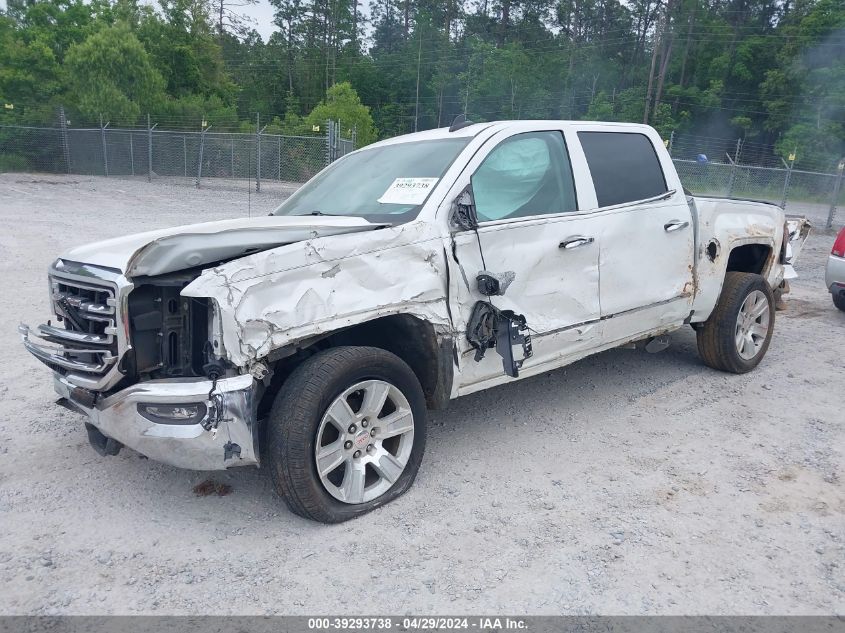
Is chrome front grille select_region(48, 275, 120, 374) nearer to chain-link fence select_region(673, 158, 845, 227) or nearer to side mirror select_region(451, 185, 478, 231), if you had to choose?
side mirror select_region(451, 185, 478, 231)

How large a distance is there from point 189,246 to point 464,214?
56.7 inches

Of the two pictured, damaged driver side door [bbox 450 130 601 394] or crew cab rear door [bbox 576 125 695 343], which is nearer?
damaged driver side door [bbox 450 130 601 394]

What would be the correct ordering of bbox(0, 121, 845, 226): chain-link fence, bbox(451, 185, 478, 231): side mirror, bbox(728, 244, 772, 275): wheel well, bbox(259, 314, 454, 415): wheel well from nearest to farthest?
bbox(259, 314, 454, 415): wheel well < bbox(451, 185, 478, 231): side mirror < bbox(728, 244, 772, 275): wheel well < bbox(0, 121, 845, 226): chain-link fence

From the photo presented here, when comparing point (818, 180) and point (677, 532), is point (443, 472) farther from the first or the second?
point (818, 180)

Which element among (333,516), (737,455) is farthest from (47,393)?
(737,455)

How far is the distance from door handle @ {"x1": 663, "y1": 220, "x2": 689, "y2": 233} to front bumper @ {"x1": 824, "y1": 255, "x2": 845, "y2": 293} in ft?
12.4

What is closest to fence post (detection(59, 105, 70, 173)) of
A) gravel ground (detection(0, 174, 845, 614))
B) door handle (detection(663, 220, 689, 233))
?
gravel ground (detection(0, 174, 845, 614))

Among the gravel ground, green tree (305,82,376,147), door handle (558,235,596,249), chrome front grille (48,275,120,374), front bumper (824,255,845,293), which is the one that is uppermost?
green tree (305,82,376,147)

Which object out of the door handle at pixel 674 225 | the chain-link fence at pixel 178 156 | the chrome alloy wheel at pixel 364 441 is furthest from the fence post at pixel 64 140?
the chrome alloy wheel at pixel 364 441

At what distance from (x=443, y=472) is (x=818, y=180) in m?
23.2

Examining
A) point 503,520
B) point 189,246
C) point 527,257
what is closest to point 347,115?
point 527,257

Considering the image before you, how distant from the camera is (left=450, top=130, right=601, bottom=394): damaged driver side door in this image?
12.2 feet

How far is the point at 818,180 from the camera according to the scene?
73.7ft

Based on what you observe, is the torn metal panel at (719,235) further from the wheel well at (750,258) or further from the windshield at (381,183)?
the windshield at (381,183)
